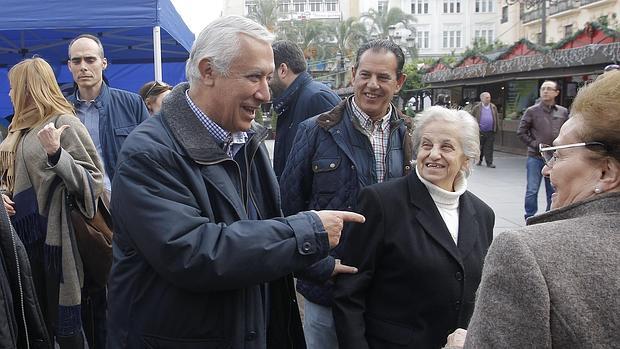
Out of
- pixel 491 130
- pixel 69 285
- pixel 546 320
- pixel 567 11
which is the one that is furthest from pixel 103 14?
pixel 567 11

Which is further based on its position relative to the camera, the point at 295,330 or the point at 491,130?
the point at 491,130

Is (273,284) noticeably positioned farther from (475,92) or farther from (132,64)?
(475,92)

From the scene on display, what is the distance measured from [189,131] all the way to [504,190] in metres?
9.82

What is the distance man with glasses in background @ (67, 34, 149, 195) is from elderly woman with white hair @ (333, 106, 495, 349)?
2186 millimetres

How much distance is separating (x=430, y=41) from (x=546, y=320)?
78.2 meters

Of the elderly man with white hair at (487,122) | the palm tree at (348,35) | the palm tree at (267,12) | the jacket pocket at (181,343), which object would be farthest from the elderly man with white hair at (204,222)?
the palm tree at (267,12)

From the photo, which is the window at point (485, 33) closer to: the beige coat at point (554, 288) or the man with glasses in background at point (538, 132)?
the man with glasses in background at point (538, 132)

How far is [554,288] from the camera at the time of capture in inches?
45.0

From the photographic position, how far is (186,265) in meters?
1.53

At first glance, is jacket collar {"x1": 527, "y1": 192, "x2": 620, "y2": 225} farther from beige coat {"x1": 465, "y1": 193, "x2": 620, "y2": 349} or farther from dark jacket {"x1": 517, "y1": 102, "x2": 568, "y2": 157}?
dark jacket {"x1": 517, "y1": 102, "x2": 568, "y2": 157}

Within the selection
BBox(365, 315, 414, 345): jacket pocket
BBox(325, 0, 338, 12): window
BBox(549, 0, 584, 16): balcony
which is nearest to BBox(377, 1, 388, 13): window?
BBox(325, 0, 338, 12): window

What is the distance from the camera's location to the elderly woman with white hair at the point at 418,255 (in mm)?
2209

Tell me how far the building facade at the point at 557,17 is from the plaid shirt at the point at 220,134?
1516 inches

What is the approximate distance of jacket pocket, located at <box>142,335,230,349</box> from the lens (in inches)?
65.6
